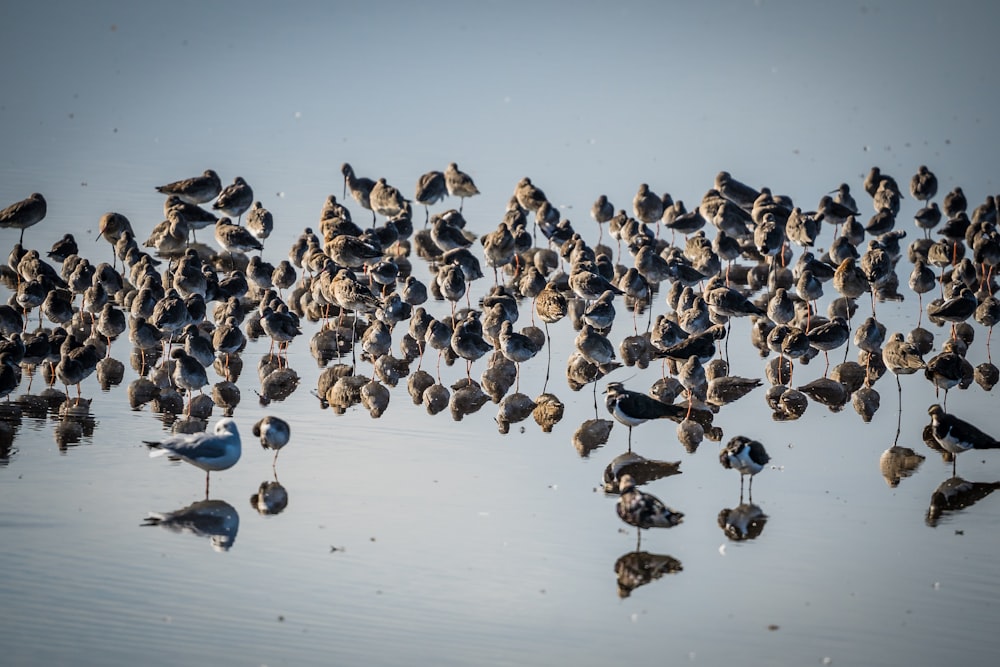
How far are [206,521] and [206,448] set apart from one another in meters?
0.61

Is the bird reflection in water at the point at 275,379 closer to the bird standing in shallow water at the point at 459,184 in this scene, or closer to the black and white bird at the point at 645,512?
the black and white bird at the point at 645,512

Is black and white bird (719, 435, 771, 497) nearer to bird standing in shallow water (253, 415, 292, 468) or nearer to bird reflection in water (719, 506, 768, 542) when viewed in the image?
bird reflection in water (719, 506, 768, 542)

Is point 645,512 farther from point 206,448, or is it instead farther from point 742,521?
point 206,448

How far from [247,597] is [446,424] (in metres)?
4.27

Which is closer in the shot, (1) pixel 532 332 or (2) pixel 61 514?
(2) pixel 61 514

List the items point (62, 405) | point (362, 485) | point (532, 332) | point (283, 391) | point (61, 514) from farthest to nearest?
point (532, 332) → point (283, 391) → point (62, 405) → point (362, 485) → point (61, 514)

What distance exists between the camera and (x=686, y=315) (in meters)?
15.0

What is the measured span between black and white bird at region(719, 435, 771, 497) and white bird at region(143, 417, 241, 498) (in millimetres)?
3678

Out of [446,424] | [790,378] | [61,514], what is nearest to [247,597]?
[61,514]

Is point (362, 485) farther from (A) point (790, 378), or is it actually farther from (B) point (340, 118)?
(B) point (340, 118)

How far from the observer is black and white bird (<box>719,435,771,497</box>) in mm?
10289

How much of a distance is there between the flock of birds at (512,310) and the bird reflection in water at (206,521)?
371 mm

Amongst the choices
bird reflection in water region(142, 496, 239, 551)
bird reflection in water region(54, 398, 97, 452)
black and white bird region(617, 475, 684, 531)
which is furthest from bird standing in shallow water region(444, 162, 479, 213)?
black and white bird region(617, 475, 684, 531)

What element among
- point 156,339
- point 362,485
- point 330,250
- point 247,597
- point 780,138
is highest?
point 780,138
